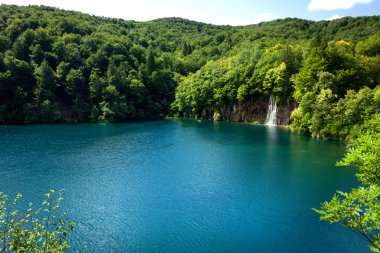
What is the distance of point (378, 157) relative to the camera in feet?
34.9

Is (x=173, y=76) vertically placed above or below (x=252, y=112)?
above

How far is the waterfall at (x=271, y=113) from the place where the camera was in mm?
73938

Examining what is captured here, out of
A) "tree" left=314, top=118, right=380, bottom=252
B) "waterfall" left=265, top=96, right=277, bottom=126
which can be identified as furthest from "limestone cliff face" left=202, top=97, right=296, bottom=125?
"tree" left=314, top=118, right=380, bottom=252

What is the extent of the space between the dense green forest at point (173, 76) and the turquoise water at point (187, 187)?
33.3 feet

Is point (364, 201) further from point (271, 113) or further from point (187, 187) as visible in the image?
point (271, 113)

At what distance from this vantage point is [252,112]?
261ft

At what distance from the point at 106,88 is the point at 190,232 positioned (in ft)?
224

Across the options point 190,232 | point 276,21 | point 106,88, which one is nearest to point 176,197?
point 190,232

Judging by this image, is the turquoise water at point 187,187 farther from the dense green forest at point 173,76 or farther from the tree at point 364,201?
the tree at point 364,201

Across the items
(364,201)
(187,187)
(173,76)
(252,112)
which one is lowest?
(187,187)

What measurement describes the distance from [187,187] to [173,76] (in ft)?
255

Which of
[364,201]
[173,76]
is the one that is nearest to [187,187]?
[364,201]

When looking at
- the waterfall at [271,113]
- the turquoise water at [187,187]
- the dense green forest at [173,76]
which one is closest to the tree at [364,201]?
the turquoise water at [187,187]

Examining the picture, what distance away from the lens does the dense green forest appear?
59344mm
